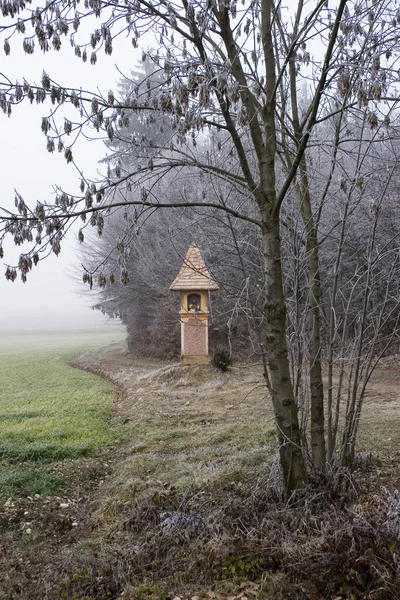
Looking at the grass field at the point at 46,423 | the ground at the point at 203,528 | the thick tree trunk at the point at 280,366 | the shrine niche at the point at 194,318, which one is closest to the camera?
the ground at the point at 203,528

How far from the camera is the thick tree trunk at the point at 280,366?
11.2 feet

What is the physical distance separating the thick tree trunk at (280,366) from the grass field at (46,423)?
2.62 meters

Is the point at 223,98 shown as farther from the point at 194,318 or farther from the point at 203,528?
the point at 194,318

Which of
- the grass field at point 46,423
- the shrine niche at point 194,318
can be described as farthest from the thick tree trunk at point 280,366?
the shrine niche at point 194,318

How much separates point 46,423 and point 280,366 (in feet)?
17.6

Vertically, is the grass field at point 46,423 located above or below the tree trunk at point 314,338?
below

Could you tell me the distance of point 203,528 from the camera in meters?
3.32

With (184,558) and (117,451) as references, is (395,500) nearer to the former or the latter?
(184,558)

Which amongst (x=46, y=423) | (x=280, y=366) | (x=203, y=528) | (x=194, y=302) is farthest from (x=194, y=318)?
(x=203, y=528)

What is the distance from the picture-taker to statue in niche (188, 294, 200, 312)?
1322 cm

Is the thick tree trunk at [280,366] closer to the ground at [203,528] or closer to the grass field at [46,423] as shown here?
the ground at [203,528]

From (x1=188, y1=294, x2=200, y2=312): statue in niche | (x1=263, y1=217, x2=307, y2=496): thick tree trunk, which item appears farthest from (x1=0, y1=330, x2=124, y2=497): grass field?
(x1=188, y1=294, x2=200, y2=312): statue in niche

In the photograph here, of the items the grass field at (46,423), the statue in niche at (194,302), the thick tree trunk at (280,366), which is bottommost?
the grass field at (46,423)

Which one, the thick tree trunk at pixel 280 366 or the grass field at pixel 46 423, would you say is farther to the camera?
the grass field at pixel 46 423
